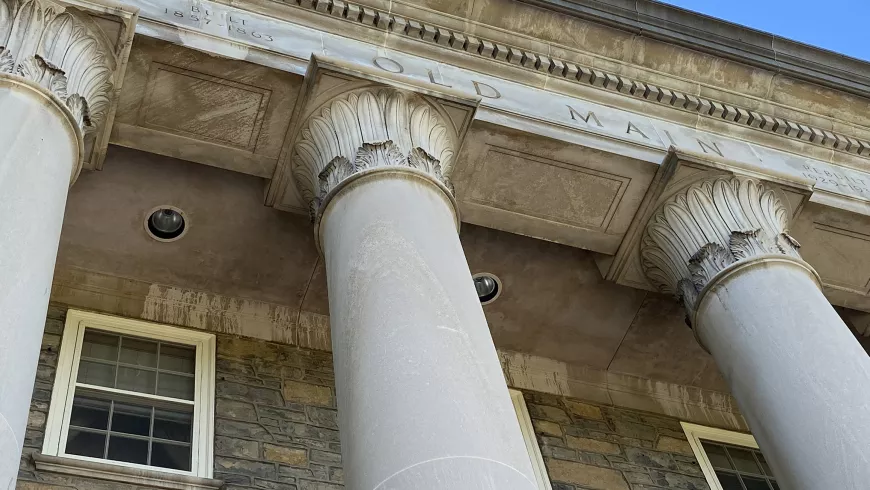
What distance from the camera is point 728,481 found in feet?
39.4

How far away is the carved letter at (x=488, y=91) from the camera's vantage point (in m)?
10.3

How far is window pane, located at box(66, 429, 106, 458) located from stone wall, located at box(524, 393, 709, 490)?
4.62 metres

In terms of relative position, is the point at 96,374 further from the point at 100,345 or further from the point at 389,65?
the point at 389,65

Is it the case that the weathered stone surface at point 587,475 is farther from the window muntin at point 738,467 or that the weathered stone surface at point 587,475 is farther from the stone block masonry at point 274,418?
the stone block masonry at point 274,418

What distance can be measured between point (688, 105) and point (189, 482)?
6.69 metres

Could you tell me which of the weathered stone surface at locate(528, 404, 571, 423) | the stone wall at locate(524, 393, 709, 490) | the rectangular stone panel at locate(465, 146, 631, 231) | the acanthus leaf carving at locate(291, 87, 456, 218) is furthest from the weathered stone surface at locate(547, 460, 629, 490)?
the acanthus leaf carving at locate(291, 87, 456, 218)

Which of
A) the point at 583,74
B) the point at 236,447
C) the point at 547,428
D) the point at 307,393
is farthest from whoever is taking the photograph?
the point at 547,428

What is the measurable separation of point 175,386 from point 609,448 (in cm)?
490

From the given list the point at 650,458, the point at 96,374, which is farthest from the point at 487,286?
the point at 96,374

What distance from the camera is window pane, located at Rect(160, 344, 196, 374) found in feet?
34.8

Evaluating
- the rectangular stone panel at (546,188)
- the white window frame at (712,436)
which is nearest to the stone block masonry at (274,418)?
the rectangular stone panel at (546,188)

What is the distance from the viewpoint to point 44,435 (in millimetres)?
9094

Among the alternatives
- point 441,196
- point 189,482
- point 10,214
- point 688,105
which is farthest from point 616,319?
point 10,214

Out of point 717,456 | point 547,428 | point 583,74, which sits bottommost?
point 717,456
